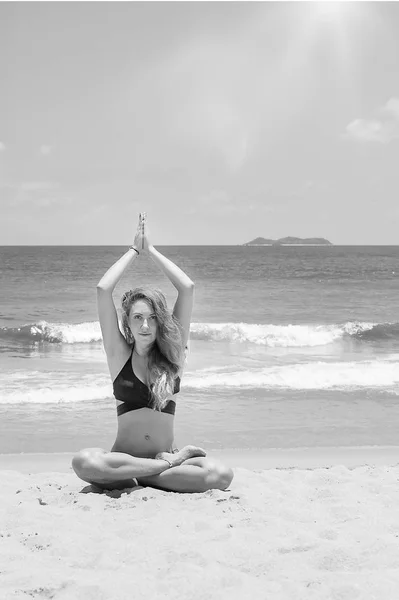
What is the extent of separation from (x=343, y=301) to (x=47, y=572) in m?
26.9

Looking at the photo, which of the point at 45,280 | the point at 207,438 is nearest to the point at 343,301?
the point at 45,280

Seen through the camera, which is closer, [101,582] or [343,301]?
[101,582]

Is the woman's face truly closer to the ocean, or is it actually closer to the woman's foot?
the woman's foot

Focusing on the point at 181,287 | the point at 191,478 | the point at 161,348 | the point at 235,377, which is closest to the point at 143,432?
the point at 191,478

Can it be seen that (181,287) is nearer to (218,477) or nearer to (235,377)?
(218,477)

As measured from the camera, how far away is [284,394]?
10094 mm

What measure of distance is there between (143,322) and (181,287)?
0.43 meters

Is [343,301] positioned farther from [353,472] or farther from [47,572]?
[47,572]

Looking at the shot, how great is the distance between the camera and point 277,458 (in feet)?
22.4

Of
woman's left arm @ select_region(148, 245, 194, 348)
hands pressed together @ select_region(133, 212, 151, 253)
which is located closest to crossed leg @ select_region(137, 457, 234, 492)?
woman's left arm @ select_region(148, 245, 194, 348)

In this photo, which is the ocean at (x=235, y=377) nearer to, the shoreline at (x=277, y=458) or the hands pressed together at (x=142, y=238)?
the shoreline at (x=277, y=458)

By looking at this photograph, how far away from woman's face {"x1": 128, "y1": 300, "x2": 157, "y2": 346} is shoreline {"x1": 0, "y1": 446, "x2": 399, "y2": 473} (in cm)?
214

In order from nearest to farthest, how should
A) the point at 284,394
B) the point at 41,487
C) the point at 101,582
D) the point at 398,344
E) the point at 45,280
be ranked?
the point at 101,582, the point at 41,487, the point at 284,394, the point at 398,344, the point at 45,280

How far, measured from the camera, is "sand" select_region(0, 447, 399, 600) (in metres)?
3.35
